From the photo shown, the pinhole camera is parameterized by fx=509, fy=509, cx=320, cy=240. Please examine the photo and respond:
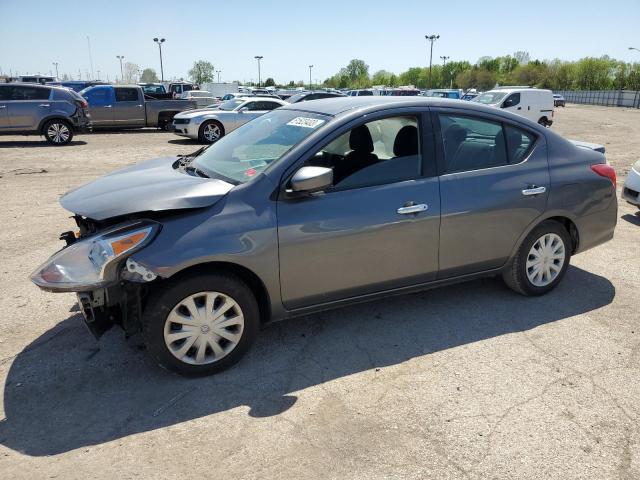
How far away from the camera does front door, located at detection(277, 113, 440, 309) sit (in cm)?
339

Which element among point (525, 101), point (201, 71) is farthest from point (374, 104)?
point (201, 71)

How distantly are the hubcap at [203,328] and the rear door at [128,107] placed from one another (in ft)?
60.8

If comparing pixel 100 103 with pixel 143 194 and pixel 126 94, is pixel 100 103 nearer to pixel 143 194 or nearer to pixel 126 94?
pixel 126 94

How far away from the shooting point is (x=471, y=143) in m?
4.05

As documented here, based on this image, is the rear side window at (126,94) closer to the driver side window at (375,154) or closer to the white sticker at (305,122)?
the white sticker at (305,122)

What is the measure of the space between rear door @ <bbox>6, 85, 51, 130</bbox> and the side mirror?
14361 mm

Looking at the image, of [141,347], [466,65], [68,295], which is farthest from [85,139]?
[466,65]

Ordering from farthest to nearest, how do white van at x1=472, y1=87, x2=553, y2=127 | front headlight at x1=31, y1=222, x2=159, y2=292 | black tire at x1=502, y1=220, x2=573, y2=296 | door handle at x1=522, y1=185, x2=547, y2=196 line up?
white van at x1=472, y1=87, x2=553, y2=127
black tire at x1=502, y1=220, x2=573, y2=296
door handle at x1=522, y1=185, x2=547, y2=196
front headlight at x1=31, y1=222, x2=159, y2=292

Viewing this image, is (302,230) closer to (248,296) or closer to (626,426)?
(248,296)

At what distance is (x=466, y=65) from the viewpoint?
115438mm

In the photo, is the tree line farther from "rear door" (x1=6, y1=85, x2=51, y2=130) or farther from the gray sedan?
the gray sedan

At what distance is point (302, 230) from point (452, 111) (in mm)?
1617

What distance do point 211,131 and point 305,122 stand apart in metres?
13.4

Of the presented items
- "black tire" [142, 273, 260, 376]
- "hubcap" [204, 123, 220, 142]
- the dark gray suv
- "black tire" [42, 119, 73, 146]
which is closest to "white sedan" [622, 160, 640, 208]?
"black tire" [142, 273, 260, 376]
